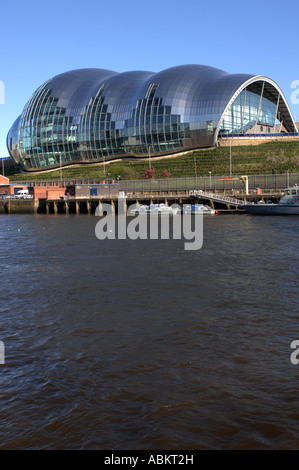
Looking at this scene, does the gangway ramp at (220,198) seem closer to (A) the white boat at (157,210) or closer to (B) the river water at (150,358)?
(A) the white boat at (157,210)

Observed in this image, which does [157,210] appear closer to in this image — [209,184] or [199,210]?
[199,210]

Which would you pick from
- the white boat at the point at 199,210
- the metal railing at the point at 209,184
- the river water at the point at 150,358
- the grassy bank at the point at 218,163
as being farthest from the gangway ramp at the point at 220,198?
the river water at the point at 150,358

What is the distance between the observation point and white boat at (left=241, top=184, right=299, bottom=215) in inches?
2672

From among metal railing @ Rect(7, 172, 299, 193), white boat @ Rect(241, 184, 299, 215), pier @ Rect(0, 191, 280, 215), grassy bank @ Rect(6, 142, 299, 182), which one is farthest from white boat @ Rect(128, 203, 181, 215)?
Result: grassy bank @ Rect(6, 142, 299, 182)

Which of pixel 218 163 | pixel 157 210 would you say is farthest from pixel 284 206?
pixel 218 163

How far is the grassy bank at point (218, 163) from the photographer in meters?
98.8

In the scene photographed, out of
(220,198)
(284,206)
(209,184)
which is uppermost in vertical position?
(209,184)

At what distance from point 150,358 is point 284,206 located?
58.6 meters

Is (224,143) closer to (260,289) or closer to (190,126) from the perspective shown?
(190,126)

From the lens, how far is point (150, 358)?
13.6 m

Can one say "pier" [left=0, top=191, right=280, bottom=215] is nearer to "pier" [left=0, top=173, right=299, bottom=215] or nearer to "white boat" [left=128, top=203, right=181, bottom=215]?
"pier" [left=0, top=173, right=299, bottom=215]

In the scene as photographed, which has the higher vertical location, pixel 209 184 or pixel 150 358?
pixel 209 184

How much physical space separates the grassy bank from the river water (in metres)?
74.4
